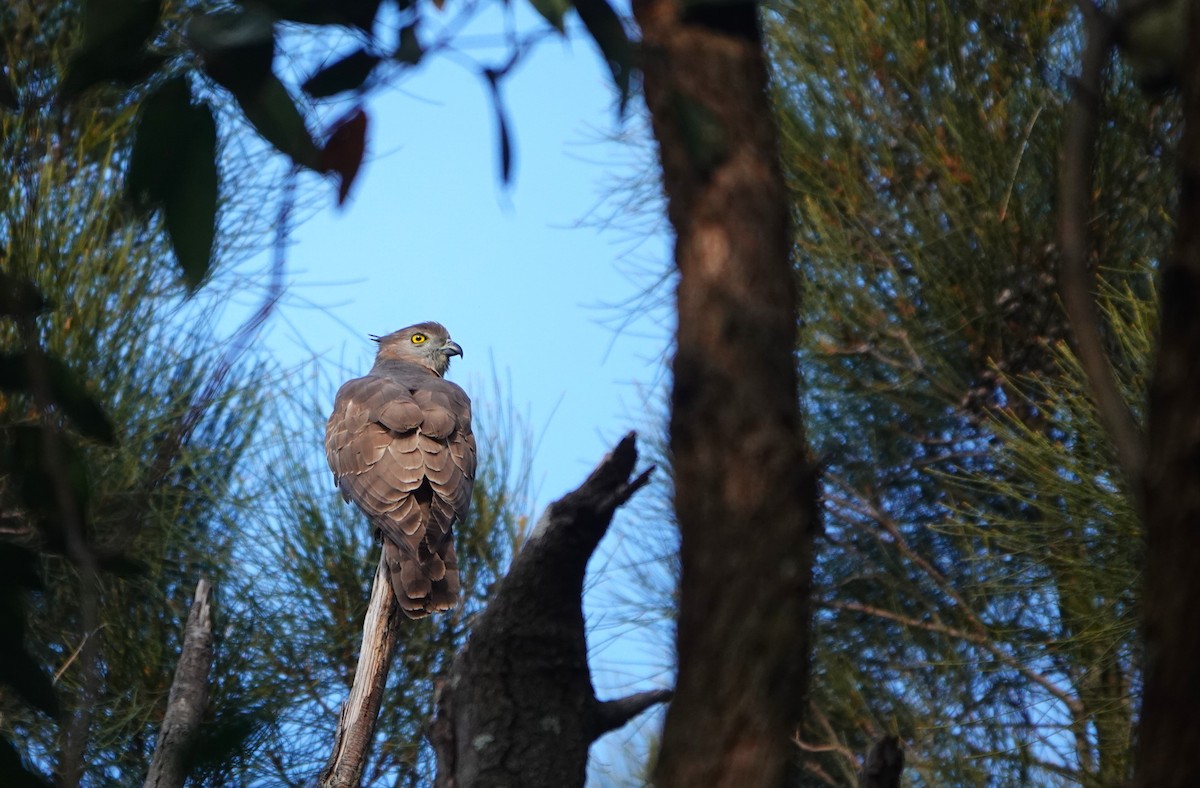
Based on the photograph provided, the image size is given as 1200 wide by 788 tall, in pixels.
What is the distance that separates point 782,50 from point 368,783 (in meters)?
3.58

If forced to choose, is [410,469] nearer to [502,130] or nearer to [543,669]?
[543,669]

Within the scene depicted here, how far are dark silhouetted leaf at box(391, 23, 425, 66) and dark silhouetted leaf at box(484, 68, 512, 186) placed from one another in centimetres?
5

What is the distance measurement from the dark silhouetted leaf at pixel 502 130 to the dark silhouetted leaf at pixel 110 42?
235 mm

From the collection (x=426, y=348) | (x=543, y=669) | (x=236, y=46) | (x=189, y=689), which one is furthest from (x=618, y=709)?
(x=426, y=348)

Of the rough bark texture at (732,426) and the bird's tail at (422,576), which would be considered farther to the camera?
the bird's tail at (422,576)

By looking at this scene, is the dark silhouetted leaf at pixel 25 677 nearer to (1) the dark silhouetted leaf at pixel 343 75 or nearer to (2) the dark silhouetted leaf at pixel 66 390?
(2) the dark silhouetted leaf at pixel 66 390

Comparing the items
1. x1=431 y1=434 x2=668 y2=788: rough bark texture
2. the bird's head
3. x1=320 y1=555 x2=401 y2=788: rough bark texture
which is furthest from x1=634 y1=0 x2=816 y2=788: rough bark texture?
the bird's head

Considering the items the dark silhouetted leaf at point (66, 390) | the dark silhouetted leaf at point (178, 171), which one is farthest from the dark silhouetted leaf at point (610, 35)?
the dark silhouetted leaf at point (66, 390)

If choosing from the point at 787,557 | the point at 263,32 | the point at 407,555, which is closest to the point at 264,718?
the point at 263,32

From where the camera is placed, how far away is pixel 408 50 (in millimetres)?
899

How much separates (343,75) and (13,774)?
65 centimetres

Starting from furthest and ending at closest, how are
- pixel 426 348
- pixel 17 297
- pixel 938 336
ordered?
1. pixel 426 348
2. pixel 938 336
3. pixel 17 297

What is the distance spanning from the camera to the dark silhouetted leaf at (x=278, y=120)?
2.89 ft

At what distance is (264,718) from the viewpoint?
37.6 inches
